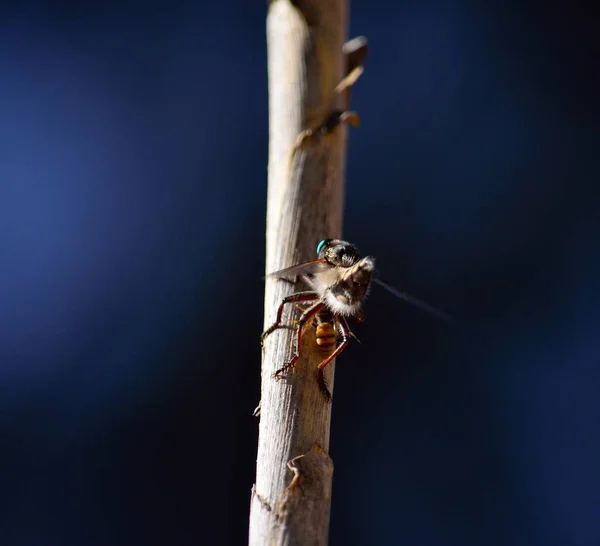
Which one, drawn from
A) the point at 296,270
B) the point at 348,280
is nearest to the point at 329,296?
the point at 348,280

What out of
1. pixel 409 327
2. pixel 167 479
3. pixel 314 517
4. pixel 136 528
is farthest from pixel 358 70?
pixel 136 528

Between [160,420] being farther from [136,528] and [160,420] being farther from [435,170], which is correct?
[435,170]

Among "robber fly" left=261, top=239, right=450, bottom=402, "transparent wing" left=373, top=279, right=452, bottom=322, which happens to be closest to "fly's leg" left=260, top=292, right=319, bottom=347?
"robber fly" left=261, top=239, right=450, bottom=402

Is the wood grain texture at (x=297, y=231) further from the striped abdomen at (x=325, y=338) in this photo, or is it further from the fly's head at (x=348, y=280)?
the fly's head at (x=348, y=280)

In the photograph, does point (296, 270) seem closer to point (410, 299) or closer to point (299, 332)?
point (299, 332)

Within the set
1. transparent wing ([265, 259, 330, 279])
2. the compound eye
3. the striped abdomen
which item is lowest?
the striped abdomen

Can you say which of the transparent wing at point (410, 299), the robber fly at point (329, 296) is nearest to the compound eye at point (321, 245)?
the robber fly at point (329, 296)

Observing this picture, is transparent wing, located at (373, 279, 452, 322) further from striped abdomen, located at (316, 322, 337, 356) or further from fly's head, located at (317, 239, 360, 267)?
striped abdomen, located at (316, 322, 337, 356)

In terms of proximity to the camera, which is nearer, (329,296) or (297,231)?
(297,231)
